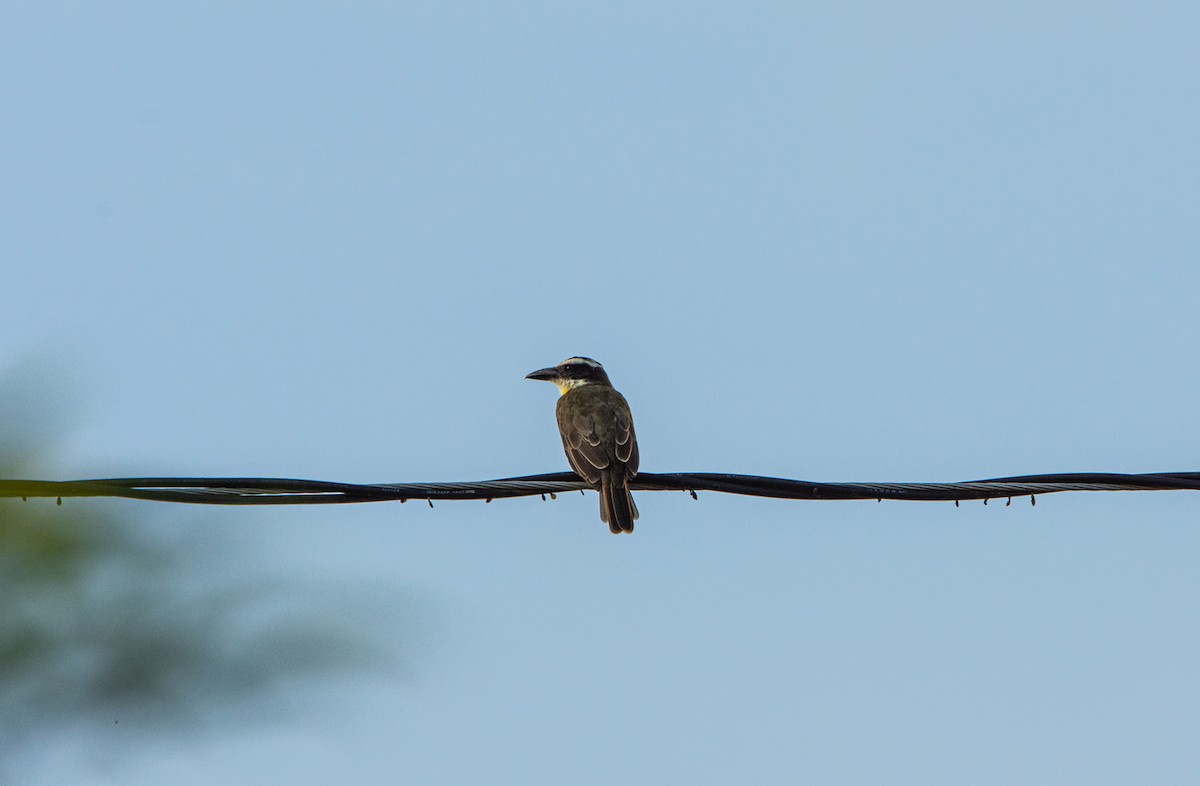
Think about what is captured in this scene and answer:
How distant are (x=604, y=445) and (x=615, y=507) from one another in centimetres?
50

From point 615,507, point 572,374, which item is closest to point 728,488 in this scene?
point 615,507

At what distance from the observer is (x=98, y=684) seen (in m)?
2.77

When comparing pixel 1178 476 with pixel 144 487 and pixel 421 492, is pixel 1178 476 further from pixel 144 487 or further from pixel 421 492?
pixel 144 487

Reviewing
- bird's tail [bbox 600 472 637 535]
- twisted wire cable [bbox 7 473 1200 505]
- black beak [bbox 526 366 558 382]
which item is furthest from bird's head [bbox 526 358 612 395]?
twisted wire cable [bbox 7 473 1200 505]

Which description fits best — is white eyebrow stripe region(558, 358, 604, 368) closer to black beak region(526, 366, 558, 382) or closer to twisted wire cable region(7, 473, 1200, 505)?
black beak region(526, 366, 558, 382)

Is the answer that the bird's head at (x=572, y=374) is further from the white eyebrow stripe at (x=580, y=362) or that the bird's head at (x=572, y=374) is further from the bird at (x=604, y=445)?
the bird at (x=604, y=445)

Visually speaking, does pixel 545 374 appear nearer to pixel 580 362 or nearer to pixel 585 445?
pixel 580 362

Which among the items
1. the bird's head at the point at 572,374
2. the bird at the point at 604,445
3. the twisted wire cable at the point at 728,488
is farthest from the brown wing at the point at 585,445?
the twisted wire cable at the point at 728,488

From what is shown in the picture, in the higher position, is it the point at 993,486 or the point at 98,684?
the point at 993,486

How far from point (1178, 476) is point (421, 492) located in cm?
327

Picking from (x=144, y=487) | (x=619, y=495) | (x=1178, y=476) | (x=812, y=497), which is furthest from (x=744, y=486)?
(x=619, y=495)

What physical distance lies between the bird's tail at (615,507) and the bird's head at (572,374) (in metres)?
3.04

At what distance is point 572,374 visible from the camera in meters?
13.1

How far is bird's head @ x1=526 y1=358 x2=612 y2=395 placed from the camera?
515 inches
